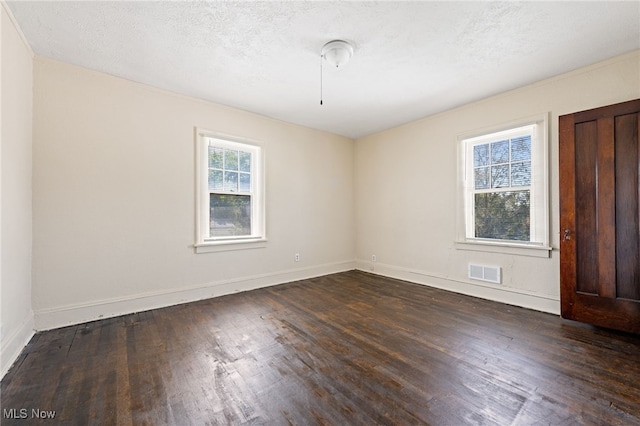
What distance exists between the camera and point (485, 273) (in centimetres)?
356

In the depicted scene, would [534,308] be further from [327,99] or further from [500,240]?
[327,99]

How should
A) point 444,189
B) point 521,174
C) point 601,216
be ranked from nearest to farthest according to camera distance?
point 601,216 → point 521,174 → point 444,189

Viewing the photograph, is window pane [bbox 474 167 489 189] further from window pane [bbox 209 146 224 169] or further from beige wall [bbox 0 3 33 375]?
beige wall [bbox 0 3 33 375]

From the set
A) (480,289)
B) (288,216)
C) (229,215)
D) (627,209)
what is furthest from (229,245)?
(627,209)

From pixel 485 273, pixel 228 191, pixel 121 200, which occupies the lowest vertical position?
pixel 485 273

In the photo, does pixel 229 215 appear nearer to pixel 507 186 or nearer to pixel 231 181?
pixel 231 181

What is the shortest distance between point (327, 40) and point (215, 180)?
7.61 feet

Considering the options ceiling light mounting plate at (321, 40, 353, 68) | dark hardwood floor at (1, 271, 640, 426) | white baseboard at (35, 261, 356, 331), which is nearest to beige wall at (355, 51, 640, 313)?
dark hardwood floor at (1, 271, 640, 426)

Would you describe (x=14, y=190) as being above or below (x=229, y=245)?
above

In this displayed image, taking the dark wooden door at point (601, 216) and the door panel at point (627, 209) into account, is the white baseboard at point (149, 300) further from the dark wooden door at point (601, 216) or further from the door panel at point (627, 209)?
the door panel at point (627, 209)

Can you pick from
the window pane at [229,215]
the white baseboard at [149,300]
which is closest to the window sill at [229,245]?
the window pane at [229,215]

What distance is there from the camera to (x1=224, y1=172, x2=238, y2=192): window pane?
3854mm

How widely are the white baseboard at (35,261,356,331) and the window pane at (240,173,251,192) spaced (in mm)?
1300

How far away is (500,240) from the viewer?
11.5 feet
